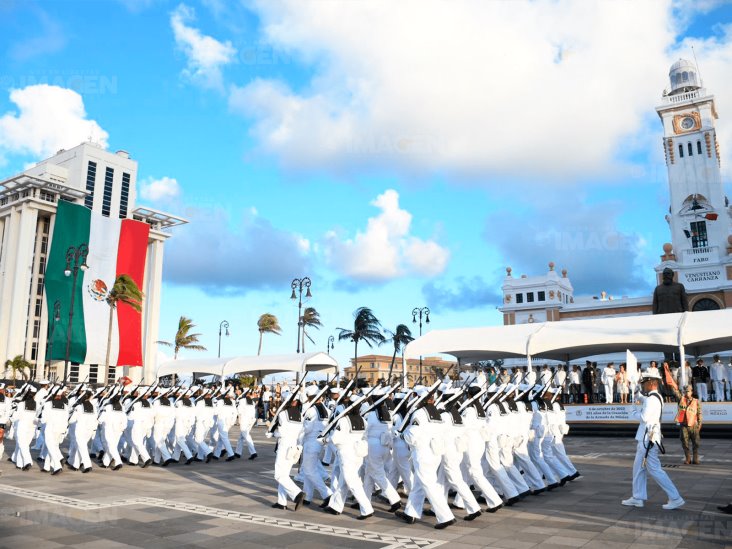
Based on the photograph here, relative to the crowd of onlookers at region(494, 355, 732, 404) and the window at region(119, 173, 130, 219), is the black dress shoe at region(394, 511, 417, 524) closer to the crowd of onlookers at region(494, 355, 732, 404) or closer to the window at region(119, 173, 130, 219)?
the crowd of onlookers at region(494, 355, 732, 404)

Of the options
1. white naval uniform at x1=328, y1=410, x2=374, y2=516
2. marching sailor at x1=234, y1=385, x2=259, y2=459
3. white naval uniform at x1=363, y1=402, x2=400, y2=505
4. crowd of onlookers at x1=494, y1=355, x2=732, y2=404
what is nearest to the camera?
white naval uniform at x1=328, y1=410, x2=374, y2=516

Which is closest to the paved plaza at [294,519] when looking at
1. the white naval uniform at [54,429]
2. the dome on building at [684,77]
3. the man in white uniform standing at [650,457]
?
the man in white uniform standing at [650,457]

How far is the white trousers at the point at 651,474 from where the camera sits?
8.92 metres

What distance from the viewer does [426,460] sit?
8484 millimetres

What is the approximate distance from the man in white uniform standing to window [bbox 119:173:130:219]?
70691 mm

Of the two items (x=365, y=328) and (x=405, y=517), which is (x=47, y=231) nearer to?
(x=365, y=328)

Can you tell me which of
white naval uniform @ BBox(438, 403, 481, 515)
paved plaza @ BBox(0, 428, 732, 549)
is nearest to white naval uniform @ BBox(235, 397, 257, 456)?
paved plaza @ BBox(0, 428, 732, 549)

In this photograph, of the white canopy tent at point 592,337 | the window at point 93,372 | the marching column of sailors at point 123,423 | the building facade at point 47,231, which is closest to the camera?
the marching column of sailors at point 123,423

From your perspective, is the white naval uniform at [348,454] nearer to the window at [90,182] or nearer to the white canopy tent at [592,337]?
the white canopy tent at [592,337]

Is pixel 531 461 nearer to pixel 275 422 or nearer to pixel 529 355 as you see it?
pixel 275 422

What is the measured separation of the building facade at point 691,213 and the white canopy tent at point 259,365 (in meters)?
44.3

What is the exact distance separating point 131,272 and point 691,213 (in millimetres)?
64012

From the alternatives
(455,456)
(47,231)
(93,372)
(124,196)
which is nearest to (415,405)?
(455,456)

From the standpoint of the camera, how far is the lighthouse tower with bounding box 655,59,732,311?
63.1 meters
